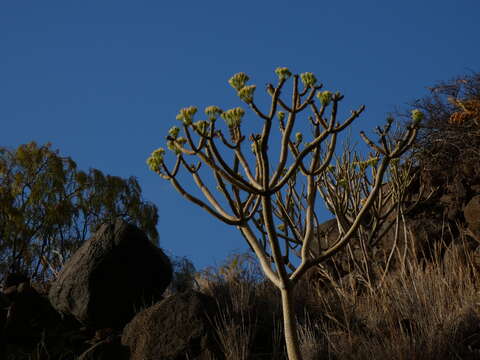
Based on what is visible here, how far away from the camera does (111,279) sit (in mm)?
8367

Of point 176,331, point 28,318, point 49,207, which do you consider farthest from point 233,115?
point 49,207

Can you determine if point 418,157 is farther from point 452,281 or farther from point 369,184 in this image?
point 452,281

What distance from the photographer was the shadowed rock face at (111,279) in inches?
327

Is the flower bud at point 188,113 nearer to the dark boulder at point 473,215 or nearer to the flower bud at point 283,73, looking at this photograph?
the flower bud at point 283,73

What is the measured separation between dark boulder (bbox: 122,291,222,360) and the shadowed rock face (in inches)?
48.3

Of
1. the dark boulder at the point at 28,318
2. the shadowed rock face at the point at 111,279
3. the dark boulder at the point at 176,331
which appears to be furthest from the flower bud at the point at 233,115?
the dark boulder at the point at 28,318

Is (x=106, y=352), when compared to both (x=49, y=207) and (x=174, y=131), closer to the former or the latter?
(x=174, y=131)

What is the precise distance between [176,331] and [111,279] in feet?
6.27

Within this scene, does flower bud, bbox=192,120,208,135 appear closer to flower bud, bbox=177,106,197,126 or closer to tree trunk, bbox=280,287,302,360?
flower bud, bbox=177,106,197,126

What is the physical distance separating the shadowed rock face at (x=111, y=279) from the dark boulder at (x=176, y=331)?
123 cm

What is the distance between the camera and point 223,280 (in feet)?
31.1

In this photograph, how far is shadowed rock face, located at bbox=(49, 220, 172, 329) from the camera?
830cm

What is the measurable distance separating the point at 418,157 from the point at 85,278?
5.31 m

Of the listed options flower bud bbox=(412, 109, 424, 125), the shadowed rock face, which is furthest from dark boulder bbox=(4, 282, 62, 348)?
flower bud bbox=(412, 109, 424, 125)
